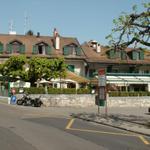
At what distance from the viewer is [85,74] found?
71375 mm

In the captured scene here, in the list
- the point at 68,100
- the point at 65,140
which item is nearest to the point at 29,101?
the point at 68,100

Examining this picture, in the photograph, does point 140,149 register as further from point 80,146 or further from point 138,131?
point 138,131

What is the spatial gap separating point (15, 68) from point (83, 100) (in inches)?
649

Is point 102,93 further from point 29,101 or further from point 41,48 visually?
point 41,48

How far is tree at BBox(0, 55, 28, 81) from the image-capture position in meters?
57.8

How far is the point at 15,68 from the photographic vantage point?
193 ft

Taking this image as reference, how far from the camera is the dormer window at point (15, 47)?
6844 cm

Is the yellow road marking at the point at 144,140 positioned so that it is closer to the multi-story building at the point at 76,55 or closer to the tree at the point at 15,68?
the tree at the point at 15,68

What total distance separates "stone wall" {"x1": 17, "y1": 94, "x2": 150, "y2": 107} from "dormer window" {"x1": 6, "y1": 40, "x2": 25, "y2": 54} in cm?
2237

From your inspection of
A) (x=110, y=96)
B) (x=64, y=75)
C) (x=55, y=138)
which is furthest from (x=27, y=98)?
(x=55, y=138)

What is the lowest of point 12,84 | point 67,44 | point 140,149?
point 140,149

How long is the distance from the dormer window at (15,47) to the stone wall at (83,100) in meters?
22.4

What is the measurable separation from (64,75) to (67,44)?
15338 mm

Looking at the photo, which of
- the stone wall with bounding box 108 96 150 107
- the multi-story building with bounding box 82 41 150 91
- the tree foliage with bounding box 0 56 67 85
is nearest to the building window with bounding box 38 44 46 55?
the multi-story building with bounding box 82 41 150 91
